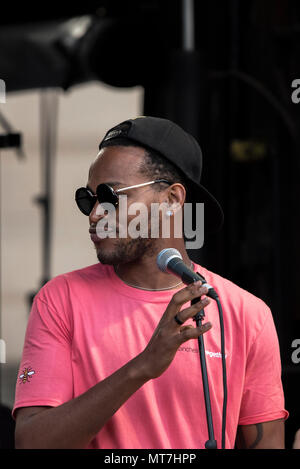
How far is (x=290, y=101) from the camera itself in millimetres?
4191

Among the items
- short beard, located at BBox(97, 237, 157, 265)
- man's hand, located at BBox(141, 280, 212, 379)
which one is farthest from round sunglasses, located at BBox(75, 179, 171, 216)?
man's hand, located at BBox(141, 280, 212, 379)

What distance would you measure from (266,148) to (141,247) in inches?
104

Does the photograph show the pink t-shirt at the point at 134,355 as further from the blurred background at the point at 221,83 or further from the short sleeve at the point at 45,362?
the blurred background at the point at 221,83

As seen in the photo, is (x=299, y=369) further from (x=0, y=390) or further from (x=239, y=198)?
(x=0, y=390)

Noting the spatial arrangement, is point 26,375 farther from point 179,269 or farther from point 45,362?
point 179,269

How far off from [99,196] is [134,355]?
0.46m

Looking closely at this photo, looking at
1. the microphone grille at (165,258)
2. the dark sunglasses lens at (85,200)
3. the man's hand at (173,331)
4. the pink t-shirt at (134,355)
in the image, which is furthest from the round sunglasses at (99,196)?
the man's hand at (173,331)

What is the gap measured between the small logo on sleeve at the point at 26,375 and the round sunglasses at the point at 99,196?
1.60 ft

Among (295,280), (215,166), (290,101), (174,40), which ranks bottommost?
(295,280)

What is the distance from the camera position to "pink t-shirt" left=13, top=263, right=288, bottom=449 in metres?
1.92

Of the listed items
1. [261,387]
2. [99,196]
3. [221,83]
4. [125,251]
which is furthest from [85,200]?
[221,83]
